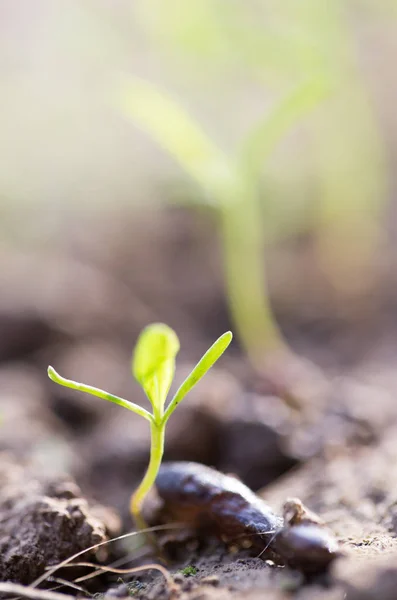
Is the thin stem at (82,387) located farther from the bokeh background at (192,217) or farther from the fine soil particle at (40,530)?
the bokeh background at (192,217)

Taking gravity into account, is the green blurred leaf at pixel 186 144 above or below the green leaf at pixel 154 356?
above

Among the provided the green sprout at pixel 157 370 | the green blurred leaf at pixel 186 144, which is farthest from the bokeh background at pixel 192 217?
the green sprout at pixel 157 370

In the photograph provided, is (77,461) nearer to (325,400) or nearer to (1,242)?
(325,400)

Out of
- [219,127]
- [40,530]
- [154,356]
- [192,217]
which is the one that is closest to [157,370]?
[154,356]

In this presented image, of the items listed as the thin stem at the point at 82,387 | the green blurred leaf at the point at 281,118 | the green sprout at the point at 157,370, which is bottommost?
the thin stem at the point at 82,387

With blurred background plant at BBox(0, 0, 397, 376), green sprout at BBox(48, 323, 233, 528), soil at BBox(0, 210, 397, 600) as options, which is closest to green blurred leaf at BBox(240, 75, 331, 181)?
blurred background plant at BBox(0, 0, 397, 376)
